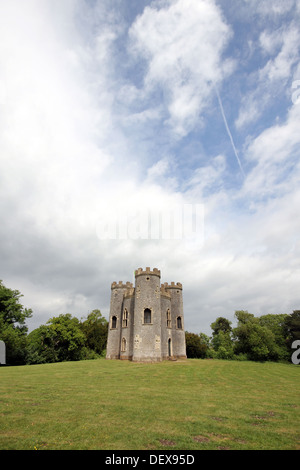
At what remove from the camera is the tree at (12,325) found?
116 feet

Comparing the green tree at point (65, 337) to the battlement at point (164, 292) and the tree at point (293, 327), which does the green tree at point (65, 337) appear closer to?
the battlement at point (164, 292)

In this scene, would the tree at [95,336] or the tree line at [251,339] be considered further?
the tree at [95,336]

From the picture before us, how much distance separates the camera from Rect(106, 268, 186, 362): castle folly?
34656 mm

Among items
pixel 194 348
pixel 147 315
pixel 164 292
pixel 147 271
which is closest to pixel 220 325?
pixel 194 348

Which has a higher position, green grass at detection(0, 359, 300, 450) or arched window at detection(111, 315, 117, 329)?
arched window at detection(111, 315, 117, 329)

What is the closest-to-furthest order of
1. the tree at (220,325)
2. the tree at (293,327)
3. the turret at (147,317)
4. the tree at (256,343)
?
the turret at (147,317)
the tree at (256,343)
the tree at (293,327)
the tree at (220,325)

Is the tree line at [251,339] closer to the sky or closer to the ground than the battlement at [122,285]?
closer to the ground

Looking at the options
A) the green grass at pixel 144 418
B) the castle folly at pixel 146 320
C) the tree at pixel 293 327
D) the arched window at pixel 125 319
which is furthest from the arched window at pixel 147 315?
the tree at pixel 293 327

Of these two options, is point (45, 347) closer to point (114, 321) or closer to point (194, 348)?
point (114, 321)

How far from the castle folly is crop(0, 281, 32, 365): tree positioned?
13359 millimetres

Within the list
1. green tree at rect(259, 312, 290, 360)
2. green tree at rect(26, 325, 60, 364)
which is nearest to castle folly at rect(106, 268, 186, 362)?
green tree at rect(26, 325, 60, 364)

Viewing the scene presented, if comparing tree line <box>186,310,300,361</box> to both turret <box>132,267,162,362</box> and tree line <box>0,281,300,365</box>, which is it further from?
turret <box>132,267,162,362</box>

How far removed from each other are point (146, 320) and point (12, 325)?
22.2m

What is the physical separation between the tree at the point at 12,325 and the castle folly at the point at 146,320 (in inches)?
526
